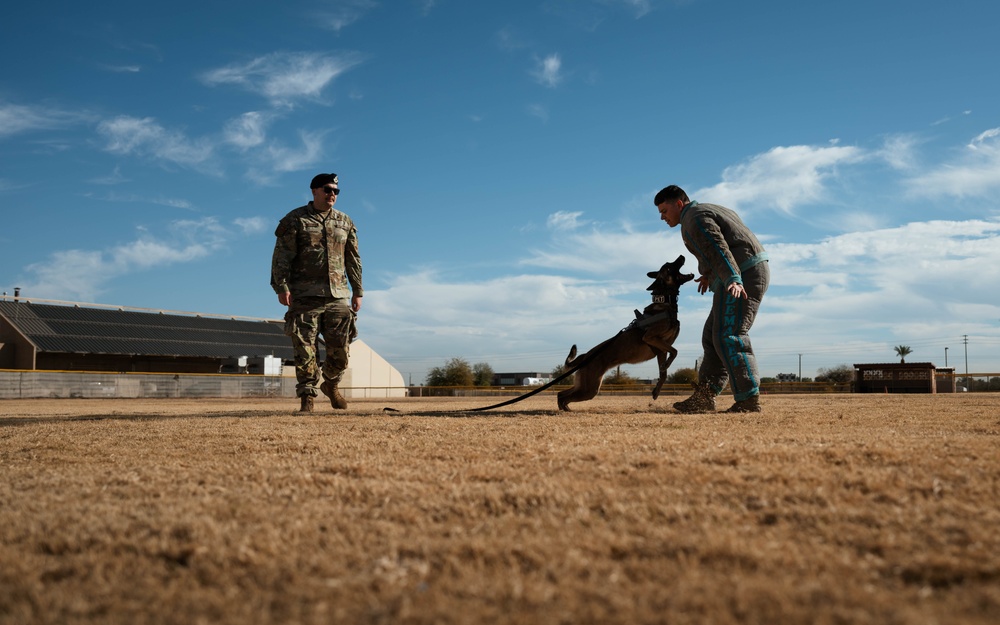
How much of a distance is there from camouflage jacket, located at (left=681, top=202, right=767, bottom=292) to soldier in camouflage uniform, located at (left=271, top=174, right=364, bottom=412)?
3.70 m

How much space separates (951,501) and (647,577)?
44.3 inches

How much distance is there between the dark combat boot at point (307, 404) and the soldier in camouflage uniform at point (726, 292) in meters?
3.77

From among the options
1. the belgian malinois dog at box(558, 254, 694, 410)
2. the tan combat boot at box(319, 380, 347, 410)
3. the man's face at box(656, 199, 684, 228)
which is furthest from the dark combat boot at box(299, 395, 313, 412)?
the man's face at box(656, 199, 684, 228)

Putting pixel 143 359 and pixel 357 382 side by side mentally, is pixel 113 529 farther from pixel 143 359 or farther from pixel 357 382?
pixel 357 382

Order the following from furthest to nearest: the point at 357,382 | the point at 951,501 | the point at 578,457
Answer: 1. the point at 357,382
2. the point at 578,457
3. the point at 951,501

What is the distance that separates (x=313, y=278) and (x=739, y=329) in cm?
438

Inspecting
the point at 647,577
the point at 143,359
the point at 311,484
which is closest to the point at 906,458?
the point at 647,577

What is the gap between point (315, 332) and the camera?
768 centimetres

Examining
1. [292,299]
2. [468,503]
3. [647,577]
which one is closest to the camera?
[647,577]

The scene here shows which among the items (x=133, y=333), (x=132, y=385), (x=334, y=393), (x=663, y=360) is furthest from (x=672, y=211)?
(x=133, y=333)

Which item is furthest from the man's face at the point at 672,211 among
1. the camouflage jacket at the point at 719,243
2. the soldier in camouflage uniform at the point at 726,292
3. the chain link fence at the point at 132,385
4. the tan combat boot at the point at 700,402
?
the chain link fence at the point at 132,385

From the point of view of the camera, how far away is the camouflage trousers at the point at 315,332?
7.57 meters

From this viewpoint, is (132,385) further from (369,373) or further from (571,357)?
(571,357)

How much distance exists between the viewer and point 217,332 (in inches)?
1827
